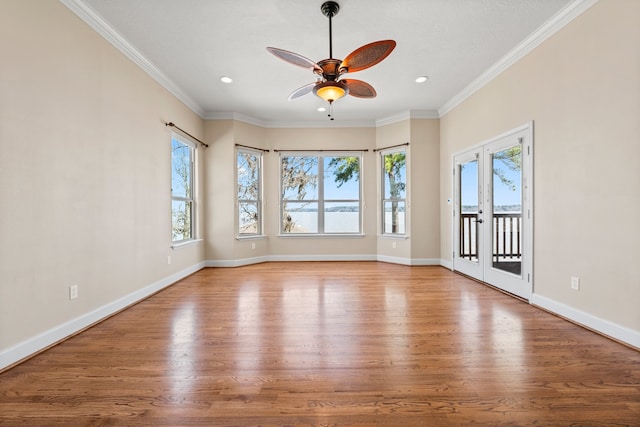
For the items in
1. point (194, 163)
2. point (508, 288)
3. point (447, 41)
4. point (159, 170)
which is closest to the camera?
point (447, 41)

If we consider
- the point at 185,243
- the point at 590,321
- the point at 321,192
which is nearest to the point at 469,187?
the point at 590,321

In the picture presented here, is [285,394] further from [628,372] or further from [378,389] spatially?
[628,372]

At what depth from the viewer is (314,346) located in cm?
229

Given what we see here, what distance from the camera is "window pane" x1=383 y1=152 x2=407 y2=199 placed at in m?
5.89

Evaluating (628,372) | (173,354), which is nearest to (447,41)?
(628,372)

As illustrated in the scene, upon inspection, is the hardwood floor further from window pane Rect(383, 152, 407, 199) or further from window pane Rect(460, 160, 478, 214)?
window pane Rect(383, 152, 407, 199)

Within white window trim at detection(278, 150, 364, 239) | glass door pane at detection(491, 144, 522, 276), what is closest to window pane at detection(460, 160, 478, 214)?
glass door pane at detection(491, 144, 522, 276)

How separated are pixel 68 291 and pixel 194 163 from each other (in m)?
3.22

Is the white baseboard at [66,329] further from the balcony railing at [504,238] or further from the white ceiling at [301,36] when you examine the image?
the balcony railing at [504,238]

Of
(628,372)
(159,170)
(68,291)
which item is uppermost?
(159,170)

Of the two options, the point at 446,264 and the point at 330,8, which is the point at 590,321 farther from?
the point at 330,8

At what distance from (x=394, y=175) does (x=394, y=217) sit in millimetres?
876

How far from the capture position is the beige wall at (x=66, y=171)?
2064mm

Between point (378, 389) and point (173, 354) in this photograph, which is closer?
point (378, 389)
